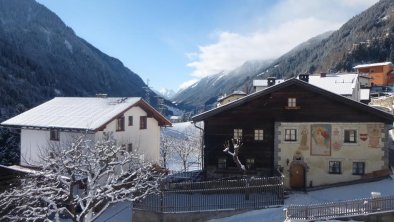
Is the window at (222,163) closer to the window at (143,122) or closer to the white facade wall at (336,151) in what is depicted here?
the white facade wall at (336,151)

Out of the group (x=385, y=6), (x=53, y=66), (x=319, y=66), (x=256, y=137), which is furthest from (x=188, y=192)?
(x=385, y=6)

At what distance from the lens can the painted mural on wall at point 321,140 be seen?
91.8 feet

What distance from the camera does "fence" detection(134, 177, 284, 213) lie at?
23.9 metres

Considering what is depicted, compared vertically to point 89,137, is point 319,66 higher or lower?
higher

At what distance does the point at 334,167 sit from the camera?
28.0 meters

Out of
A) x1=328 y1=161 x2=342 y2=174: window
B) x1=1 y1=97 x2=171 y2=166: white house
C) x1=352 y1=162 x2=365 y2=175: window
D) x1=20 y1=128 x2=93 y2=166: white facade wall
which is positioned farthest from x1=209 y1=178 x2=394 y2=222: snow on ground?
x1=20 y1=128 x2=93 y2=166: white facade wall

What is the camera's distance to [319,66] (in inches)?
6737

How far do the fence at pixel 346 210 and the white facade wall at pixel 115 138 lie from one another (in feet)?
50.2

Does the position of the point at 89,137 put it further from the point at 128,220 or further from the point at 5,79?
the point at 5,79

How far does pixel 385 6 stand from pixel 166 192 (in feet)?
655

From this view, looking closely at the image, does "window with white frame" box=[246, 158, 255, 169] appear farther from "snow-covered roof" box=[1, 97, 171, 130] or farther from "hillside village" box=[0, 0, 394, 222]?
"snow-covered roof" box=[1, 97, 171, 130]

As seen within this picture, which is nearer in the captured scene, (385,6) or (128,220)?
(128,220)

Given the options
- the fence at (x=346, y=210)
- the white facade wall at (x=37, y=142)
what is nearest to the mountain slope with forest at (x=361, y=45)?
the white facade wall at (x=37, y=142)

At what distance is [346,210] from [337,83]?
3135 cm
